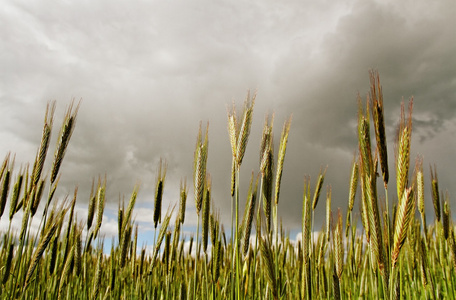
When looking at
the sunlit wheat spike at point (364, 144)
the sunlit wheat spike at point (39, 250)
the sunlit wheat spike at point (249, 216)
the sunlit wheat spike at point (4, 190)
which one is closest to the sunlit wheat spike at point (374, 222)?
the sunlit wheat spike at point (364, 144)

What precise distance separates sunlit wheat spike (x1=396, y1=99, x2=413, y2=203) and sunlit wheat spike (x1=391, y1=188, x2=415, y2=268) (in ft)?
0.08

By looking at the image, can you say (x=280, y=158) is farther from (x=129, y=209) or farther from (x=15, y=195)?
(x=15, y=195)

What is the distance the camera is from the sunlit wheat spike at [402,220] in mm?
1233

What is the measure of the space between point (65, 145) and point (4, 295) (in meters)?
1.29

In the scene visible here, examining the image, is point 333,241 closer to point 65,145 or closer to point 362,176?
point 362,176

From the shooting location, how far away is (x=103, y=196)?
2.94 metres

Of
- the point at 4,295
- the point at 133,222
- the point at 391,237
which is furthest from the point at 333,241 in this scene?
the point at 4,295

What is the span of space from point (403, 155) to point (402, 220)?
0.91ft

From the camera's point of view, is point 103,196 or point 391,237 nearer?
point 391,237

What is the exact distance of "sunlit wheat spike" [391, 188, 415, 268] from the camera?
123 centimetres

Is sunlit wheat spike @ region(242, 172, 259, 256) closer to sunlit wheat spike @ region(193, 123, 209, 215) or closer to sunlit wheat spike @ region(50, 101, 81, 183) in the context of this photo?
sunlit wheat spike @ region(193, 123, 209, 215)

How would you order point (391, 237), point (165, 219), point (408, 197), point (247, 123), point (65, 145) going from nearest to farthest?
point (408, 197) → point (391, 237) → point (247, 123) → point (65, 145) → point (165, 219)

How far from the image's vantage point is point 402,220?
126 centimetres

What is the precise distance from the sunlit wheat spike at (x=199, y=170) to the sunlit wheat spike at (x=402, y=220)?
3.31ft
